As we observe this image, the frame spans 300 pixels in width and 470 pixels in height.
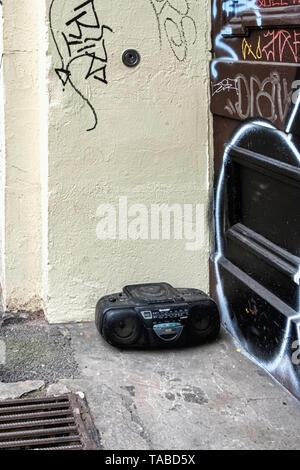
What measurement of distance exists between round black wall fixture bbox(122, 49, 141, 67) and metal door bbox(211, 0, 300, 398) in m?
0.50

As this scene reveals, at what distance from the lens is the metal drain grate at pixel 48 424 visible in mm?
3496

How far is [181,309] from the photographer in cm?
445

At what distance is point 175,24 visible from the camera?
4.75m

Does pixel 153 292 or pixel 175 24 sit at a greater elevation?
pixel 175 24

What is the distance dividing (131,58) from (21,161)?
1.00m

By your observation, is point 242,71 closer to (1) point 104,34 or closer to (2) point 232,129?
(2) point 232,129

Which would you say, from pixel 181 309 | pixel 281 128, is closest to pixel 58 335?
pixel 181 309

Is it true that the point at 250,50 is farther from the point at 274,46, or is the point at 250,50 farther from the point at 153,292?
the point at 153,292

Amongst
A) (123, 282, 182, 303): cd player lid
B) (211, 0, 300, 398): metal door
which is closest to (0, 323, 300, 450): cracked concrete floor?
(211, 0, 300, 398): metal door

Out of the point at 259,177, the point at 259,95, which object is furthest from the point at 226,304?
the point at 259,95

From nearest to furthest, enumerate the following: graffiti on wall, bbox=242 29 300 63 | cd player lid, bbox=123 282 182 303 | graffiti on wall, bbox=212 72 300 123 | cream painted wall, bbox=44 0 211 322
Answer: graffiti on wall, bbox=242 29 300 63 < graffiti on wall, bbox=212 72 300 123 < cd player lid, bbox=123 282 182 303 < cream painted wall, bbox=44 0 211 322

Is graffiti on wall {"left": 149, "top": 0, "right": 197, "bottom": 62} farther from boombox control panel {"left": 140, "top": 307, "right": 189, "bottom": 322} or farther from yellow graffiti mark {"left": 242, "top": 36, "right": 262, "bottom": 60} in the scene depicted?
boombox control panel {"left": 140, "top": 307, "right": 189, "bottom": 322}

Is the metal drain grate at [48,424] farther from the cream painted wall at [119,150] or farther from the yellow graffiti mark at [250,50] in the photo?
the yellow graffiti mark at [250,50]

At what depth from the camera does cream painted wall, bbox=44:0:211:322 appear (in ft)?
15.4
